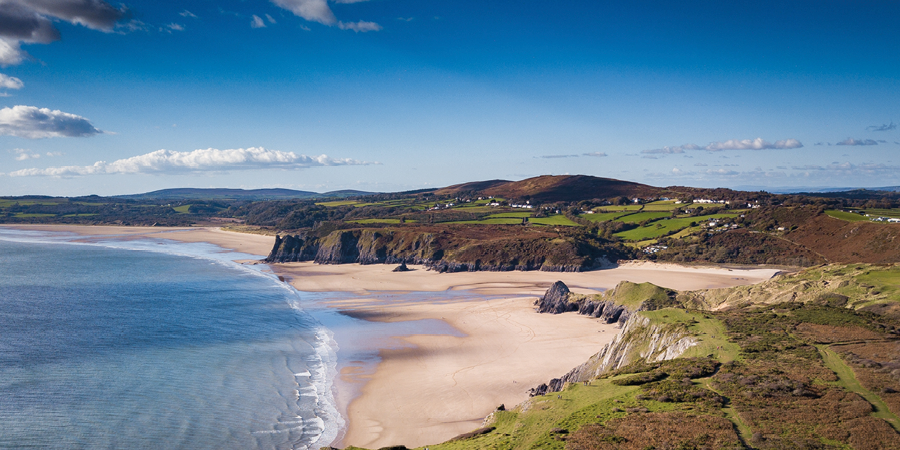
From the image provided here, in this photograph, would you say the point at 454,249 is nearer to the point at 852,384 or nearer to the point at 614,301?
the point at 614,301

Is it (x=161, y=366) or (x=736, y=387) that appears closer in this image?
(x=736, y=387)

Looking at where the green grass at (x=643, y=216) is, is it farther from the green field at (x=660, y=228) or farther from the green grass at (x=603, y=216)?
the green field at (x=660, y=228)

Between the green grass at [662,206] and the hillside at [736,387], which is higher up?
the green grass at [662,206]

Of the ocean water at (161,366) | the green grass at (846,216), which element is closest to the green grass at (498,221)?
the green grass at (846,216)

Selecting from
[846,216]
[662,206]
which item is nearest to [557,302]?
[846,216]

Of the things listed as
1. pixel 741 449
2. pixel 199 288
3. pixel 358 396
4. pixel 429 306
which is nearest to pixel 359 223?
pixel 199 288

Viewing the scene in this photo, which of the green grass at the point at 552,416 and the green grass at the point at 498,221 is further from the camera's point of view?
the green grass at the point at 498,221

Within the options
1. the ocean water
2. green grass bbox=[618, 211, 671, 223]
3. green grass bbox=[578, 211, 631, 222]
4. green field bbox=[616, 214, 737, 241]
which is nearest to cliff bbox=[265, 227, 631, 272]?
green field bbox=[616, 214, 737, 241]
